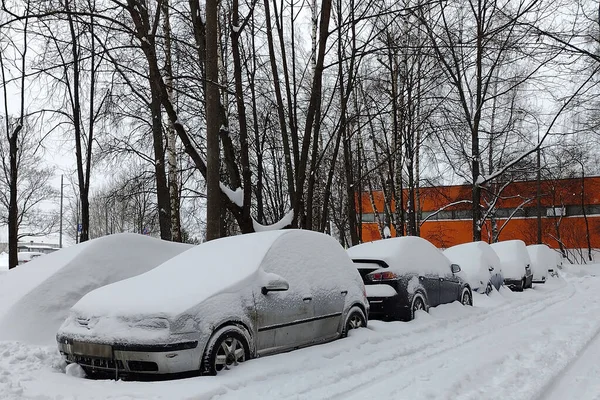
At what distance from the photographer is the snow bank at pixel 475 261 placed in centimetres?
1307

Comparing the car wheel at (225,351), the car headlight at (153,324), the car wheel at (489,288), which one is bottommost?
the car wheel at (489,288)

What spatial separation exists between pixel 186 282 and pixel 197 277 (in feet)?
0.52

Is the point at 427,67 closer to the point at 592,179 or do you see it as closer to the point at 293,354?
the point at 293,354

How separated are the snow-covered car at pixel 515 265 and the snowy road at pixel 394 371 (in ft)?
26.5

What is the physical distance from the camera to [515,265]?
16.1 meters

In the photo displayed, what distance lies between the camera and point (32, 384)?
476cm

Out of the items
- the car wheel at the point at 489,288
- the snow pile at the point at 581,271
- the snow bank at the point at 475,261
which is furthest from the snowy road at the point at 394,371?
the snow pile at the point at 581,271

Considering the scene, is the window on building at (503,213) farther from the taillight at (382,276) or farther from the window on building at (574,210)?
the taillight at (382,276)

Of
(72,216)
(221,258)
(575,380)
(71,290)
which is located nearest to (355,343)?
(221,258)

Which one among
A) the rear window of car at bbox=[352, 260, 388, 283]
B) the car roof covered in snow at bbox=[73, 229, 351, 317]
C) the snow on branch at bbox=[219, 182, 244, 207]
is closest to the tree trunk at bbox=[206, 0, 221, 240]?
the snow on branch at bbox=[219, 182, 244, 207]

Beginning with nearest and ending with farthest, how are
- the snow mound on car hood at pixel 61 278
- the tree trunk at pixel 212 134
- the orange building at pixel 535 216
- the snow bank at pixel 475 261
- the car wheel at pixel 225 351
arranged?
the car wheel at pixel 225 351
the snow mound on car hood at pixel 61 278
the tree trunk at pixel 212 134
the snow bank at pixel 475 261
the orange building at pixel 535 216

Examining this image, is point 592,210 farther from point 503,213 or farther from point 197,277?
point 197,277

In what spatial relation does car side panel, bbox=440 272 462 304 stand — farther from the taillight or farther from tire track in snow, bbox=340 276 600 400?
tire track in snow, bbox=340 276 600 400

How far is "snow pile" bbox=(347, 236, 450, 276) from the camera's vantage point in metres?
8.87
